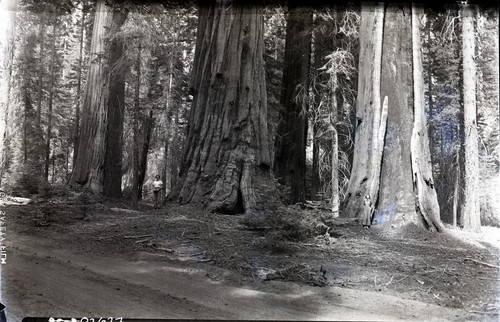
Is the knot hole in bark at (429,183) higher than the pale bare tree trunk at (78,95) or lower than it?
lower

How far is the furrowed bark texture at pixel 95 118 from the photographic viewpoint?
9.07 feet

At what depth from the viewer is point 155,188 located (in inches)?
109

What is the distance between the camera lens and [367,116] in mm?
2836

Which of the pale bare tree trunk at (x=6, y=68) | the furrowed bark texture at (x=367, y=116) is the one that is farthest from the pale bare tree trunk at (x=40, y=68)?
the furrowed bark texture at (x=367, y=116)

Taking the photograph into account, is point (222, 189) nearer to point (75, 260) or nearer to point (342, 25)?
point (75, 260)

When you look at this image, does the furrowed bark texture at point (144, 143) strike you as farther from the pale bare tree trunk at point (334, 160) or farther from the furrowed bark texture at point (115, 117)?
the pale bare tree trunk at point (334, 160)

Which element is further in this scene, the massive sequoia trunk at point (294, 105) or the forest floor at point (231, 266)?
the massive sequoia trunk at point (294, 105)

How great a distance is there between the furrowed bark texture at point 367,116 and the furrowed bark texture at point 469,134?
0.57 meters

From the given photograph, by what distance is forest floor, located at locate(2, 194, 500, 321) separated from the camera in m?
2.62

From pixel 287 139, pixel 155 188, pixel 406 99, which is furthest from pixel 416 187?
pixel 155 188

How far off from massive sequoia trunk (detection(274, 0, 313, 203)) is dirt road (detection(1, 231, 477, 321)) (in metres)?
0.66

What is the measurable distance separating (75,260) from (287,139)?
1.60m

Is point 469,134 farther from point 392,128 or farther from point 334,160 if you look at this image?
point 334,160

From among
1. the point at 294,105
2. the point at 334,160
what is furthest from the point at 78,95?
the point at 334,160
